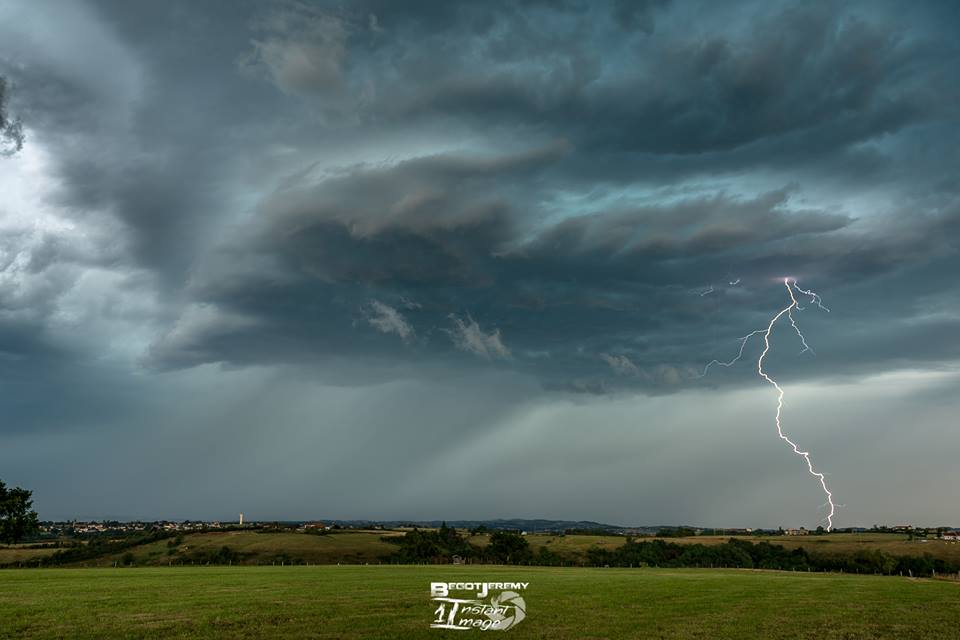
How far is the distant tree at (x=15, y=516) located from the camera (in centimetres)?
9450

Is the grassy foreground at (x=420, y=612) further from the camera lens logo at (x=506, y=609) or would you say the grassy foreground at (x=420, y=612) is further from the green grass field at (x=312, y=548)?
the green grass field at (x=312, y=548)

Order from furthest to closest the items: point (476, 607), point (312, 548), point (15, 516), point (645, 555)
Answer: point (645, 555) → point (312, 548) → point (15, 516) → point (476, 607)

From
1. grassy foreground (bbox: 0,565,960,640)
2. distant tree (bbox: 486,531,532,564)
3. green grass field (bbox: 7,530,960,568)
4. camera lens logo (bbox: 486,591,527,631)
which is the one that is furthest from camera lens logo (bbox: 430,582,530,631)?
distant tree (bbox: 486,531,532,564)

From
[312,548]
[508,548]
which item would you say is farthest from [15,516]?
[508,548]

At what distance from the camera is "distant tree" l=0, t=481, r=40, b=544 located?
310ft

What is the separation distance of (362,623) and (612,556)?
151 metres

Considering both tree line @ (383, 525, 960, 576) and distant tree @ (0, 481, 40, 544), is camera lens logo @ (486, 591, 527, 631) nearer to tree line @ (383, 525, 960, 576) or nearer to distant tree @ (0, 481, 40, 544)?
distant tree @ (0, 481, 40, 544)

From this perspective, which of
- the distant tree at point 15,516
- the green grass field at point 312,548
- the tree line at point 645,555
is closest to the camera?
the distant tree at point 15,516

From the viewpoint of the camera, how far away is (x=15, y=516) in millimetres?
95812

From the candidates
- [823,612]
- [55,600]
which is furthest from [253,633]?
[823,612]

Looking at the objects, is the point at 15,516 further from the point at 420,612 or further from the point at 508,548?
the point at 508,548

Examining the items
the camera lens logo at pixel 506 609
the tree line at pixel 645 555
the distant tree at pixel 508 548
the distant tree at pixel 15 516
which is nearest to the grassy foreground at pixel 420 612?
the camera lens logo at pixel 506 609

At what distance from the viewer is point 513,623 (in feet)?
112

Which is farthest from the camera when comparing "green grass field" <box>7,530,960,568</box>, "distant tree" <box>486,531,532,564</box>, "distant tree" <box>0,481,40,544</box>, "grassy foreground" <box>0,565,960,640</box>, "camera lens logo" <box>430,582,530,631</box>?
"distant tree" <box>486,531,532,564</box>
